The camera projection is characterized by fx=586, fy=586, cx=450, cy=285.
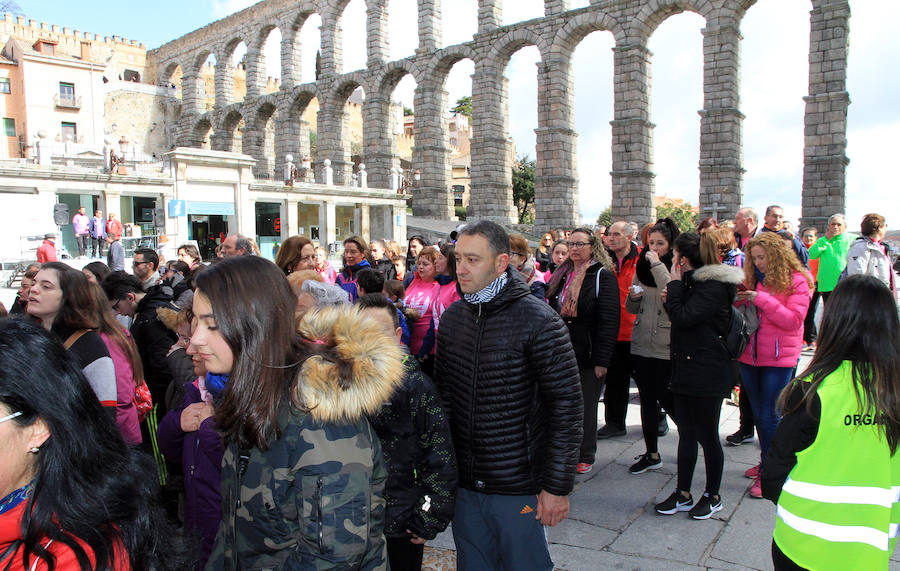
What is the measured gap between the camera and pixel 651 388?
16.0 feet

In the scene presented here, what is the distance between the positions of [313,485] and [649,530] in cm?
303

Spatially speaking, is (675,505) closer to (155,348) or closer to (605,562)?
(605,562)

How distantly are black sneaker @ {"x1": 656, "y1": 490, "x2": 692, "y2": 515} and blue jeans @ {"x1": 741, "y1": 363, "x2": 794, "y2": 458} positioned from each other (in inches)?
28.4

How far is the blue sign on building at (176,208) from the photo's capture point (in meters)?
16.5

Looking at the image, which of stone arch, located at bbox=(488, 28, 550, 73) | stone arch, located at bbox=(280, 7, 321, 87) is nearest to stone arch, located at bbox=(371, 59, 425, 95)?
stone arch, located at bbox=(488, 28, 550, 73)

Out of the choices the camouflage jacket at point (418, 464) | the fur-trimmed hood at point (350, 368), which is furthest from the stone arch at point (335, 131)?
the fur-trimmed hood at point (350, 368)

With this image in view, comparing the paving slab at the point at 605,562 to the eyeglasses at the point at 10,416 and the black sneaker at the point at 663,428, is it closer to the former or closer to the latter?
the black sneaker at the point at 663,428

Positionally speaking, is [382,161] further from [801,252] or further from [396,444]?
[396,444]

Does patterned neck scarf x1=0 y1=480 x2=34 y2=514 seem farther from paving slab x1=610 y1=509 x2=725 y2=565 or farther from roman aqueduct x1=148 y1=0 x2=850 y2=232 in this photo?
roman aqueduct x1=148 y1=0 x2=850 y2=232

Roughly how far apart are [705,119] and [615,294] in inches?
765

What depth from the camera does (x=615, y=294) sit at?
4.57 meters

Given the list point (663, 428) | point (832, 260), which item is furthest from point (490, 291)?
point (832, 260)

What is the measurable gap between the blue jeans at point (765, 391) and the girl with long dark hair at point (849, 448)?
221cm

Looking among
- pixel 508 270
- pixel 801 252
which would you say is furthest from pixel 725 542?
pixel 801 252
